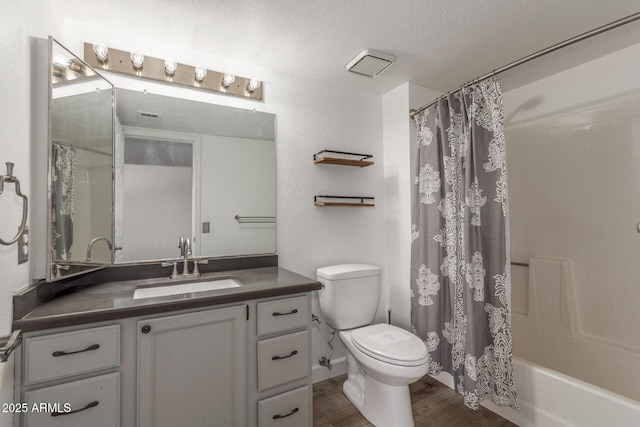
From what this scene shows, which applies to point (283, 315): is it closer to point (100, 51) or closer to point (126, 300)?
point (126, 300)

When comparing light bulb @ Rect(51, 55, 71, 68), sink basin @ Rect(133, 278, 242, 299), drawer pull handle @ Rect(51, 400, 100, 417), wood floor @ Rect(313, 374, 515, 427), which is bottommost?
wood floor @ Rect(313, 374, 515, 427)

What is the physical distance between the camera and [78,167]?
1.32 meters

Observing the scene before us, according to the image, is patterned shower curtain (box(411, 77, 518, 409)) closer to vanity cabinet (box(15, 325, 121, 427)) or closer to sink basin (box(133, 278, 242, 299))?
sink basin (box(133, 278, 242, 299))

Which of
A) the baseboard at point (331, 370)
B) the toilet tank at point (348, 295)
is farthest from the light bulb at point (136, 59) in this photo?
the baseboard at point (331, 370)

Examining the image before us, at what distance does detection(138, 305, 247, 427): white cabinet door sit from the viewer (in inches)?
44.4

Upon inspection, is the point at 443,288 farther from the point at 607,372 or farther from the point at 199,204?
the point at 199,204

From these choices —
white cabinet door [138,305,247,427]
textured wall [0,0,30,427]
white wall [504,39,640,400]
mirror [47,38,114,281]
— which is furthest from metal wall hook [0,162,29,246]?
white wall [504,39,640,400]

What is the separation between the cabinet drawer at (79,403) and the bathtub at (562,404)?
2.06 metres

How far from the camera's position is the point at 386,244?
2512 mm

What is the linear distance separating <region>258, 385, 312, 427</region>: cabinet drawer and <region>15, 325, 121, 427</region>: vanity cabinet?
0.61 m

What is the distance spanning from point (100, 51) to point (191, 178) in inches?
31.4

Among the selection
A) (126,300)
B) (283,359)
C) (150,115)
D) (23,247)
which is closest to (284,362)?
(283,359)

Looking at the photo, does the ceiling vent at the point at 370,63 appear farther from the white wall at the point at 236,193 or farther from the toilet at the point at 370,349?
the toilet at the point at 370,349

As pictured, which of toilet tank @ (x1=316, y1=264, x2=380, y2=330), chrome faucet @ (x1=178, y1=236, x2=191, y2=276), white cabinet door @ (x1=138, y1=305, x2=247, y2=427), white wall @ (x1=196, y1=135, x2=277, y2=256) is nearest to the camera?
white cabinet door @ (x1=138, y1=305, x2=247, y2=427)
